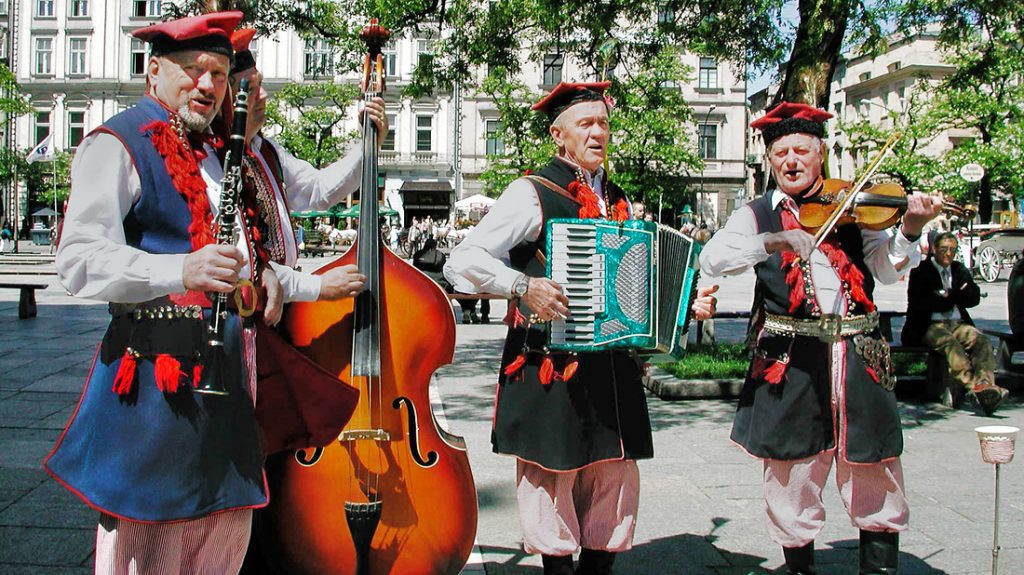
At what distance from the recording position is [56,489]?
4930mm

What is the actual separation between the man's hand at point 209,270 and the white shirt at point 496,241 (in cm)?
130

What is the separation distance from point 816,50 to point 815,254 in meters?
4.98

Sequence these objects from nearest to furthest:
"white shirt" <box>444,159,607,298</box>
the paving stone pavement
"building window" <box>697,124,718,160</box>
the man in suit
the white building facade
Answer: "white shirt" <box>444,159,607,298</box>
the paving stone pavement
the man in suit
the white building facade
"building window" <box>697,124,718,160</box>

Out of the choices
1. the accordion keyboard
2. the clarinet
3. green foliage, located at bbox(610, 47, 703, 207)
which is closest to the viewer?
the clarinet

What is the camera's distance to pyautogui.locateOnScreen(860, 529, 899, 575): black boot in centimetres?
364

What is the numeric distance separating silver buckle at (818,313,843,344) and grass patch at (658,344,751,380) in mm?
4318

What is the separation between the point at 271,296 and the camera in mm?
2701

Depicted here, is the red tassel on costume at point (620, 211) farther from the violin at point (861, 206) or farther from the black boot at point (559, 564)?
the black boot at point (559, 564)

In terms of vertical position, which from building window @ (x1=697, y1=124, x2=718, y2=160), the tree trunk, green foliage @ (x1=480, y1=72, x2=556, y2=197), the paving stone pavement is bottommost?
the paving stone pavement

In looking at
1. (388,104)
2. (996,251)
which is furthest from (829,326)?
(388,104)

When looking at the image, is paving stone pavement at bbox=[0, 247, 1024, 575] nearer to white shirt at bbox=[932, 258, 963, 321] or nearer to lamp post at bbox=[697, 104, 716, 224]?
white shirt at bbox=[932, 258, 963, 321]

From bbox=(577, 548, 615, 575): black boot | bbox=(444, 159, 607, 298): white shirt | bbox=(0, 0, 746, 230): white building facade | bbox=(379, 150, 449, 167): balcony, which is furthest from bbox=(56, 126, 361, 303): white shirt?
bbox=(379, 150, 449, 167): balcony

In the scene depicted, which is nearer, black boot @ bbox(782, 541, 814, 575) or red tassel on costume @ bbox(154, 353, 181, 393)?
red tassel on costume @ bbox(154, 353, 181, 393)

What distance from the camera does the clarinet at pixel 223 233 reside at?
235 cm
